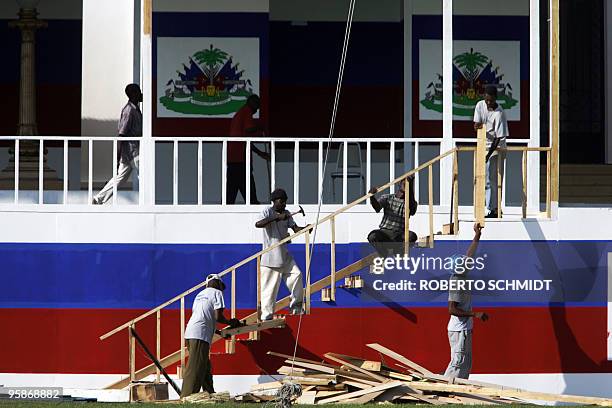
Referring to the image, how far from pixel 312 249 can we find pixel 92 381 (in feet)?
9.63

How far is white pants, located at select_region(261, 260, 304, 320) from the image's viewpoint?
19078 mm

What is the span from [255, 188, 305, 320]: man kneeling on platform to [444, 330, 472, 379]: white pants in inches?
69.7

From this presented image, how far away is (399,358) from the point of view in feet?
62.7

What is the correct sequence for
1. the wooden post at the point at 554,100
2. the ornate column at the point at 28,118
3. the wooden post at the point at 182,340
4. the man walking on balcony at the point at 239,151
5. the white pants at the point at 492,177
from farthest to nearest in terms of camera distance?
the ornate column at the point at 28,118 → the man walking on balcony at the point at 239,151 → the wooden post at the point at 554,100 → the white pants at the point at 492,177 → the wooden post at the point at 182,340

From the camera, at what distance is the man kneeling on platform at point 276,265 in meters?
19.0

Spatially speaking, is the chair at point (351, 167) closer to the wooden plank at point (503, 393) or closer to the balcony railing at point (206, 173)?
the balcony railing at point (206, 173)

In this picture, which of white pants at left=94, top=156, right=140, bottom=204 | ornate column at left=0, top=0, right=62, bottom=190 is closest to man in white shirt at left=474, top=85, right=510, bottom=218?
white pants at left=94, top=156, right=140, bottom=204

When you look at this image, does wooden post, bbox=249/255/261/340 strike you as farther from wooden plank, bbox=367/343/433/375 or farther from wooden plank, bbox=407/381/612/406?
wooden plank, bbox=407/381/612/406

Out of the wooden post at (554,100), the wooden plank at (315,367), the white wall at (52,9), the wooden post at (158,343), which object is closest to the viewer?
the wooden plank at (315,367)

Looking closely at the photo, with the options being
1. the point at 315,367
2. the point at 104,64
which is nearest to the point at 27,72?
the point at 104,64

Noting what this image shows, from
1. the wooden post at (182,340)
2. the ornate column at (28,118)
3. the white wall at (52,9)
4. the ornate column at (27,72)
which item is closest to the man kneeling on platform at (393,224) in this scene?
the wooden post at (182,340)

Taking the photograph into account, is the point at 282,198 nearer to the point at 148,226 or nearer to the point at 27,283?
the point at 148,226

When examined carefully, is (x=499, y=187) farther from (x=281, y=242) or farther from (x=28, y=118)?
(x=28, y=118)

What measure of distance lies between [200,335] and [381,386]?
2.05 metres
